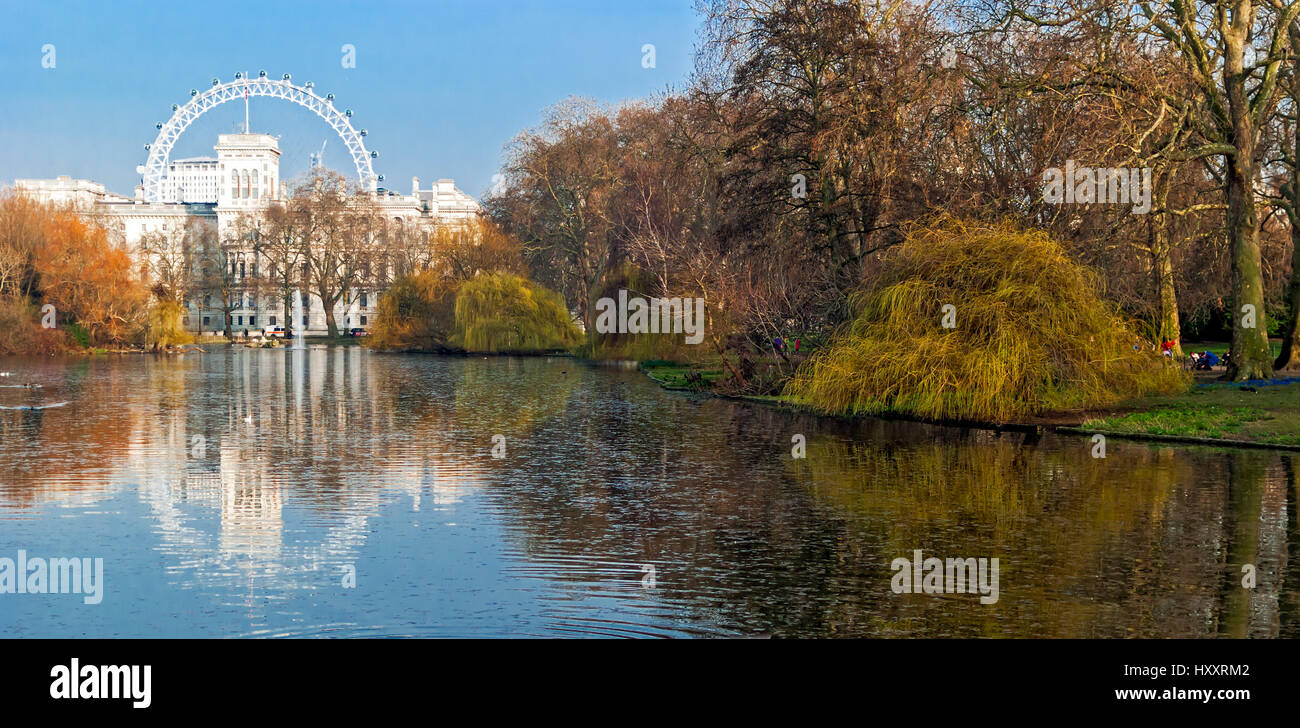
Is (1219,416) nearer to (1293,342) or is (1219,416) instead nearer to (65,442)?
(1293,342)

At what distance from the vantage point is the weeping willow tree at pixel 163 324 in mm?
74625

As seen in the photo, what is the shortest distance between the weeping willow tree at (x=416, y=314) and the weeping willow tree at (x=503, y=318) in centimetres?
554

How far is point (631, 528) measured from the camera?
12758mm

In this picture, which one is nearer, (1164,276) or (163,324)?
(1164,276)

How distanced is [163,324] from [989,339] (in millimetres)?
64139

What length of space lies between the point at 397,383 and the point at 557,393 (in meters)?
8.76

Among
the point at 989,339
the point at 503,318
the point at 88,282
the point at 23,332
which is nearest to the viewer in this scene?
the point at 989,339

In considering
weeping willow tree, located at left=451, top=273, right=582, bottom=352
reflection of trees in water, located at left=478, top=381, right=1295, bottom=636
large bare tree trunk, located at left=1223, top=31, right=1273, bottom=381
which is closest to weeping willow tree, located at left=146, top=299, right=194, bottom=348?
weeping willow tree, located at left=451, top=273, right=582, bottom=352

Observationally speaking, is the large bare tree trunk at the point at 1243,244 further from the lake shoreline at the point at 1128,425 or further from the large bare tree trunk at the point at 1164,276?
the large bare tree trunk at the point at 1164,276

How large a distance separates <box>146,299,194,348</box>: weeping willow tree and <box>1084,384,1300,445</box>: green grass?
64084mm

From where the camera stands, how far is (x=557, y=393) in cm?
3612

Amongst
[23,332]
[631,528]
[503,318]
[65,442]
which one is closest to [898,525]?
[631,528]
